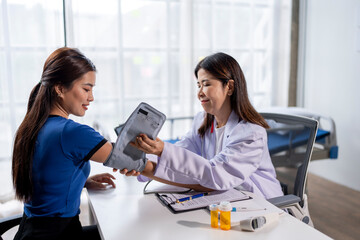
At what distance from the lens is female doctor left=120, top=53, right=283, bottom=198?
1387 millimetres

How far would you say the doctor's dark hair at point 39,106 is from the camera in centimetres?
123

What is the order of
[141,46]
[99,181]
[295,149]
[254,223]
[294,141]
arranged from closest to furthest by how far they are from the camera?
[254,223], [99,181], [295,149], [294,141], [141,46]

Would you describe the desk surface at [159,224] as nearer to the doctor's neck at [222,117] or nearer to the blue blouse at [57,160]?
the blue blouse at [57,160]

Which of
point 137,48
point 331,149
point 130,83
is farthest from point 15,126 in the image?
point 331,149

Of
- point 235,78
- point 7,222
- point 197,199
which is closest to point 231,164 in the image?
point 197,199

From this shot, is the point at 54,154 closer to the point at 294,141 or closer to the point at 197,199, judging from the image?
the point at 197,199

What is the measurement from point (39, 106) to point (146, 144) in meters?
0.42

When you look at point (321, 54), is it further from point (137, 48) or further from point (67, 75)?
point (67, 75)

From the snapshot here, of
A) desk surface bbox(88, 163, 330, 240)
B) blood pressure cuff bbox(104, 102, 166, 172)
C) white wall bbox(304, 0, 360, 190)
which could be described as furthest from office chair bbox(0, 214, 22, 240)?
white wall bbox(304, 0, 360, 190)

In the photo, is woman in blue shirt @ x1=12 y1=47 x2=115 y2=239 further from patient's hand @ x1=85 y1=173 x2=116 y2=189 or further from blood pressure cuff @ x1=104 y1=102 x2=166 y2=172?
patient's hand @ x1=85 y1=173 x2=116 y2=189

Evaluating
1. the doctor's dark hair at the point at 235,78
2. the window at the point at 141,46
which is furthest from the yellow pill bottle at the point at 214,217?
the window at the point at 141,46

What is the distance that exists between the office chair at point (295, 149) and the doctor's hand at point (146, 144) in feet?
1.83

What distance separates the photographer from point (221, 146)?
173 cm

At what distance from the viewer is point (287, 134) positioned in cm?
216
